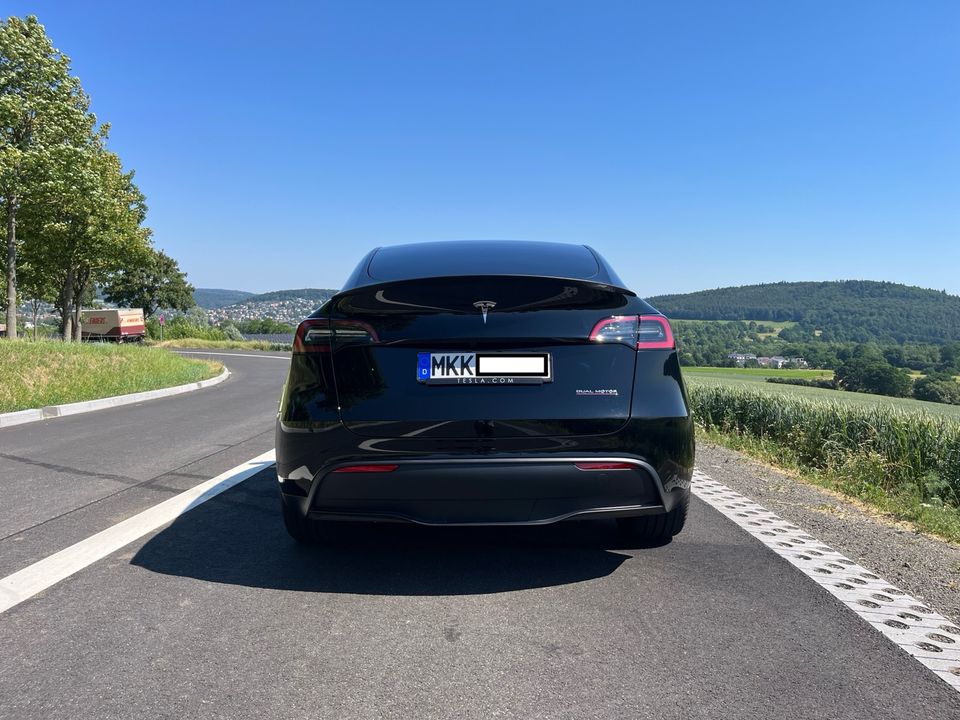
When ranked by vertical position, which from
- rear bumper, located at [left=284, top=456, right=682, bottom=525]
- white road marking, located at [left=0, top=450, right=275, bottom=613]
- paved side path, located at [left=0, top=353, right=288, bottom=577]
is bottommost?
paved side path, located at [left=0, top=353, right=288, bottom=577]

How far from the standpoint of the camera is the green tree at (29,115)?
22109mm

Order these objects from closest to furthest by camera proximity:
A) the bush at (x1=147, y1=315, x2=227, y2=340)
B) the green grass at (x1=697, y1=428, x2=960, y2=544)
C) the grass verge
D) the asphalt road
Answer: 1. the asphalt road
2. the green grass at (x1=697, y1=428, x2=960, y2=544)
3. the grass verge
4. the bush at (x1=147, y1=315, x2=227, y2=340)

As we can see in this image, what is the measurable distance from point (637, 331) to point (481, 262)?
0.88m

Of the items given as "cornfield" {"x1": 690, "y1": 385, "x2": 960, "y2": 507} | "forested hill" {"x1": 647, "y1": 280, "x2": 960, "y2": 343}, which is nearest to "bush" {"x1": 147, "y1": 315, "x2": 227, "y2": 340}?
"forested hill" {"x1": 647, "y1": 280, "x2": 960, "y2": 343}

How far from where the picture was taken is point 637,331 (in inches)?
136

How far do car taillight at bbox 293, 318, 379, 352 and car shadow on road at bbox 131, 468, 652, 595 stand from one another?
110 centimetres

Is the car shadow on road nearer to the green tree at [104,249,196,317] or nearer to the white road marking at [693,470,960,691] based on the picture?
the white road marking at [693,470,960,691]

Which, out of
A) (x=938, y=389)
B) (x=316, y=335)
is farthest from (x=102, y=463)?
(x=938, y=389)

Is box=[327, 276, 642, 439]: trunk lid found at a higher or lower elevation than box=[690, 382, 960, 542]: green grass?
higher

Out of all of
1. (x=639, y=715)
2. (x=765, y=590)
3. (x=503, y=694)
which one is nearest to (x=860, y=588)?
(x=765, y=590)

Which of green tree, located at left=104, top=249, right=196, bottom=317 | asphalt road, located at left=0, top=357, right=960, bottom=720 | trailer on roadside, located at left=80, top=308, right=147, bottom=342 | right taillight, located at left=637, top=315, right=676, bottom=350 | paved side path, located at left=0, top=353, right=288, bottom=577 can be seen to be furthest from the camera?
green tree, located at left=104, top=249, right=196, bottom=317

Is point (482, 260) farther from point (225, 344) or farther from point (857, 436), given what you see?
point (225, 344)

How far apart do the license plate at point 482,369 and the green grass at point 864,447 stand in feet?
10.8

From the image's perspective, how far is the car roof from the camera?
359 centimetres
